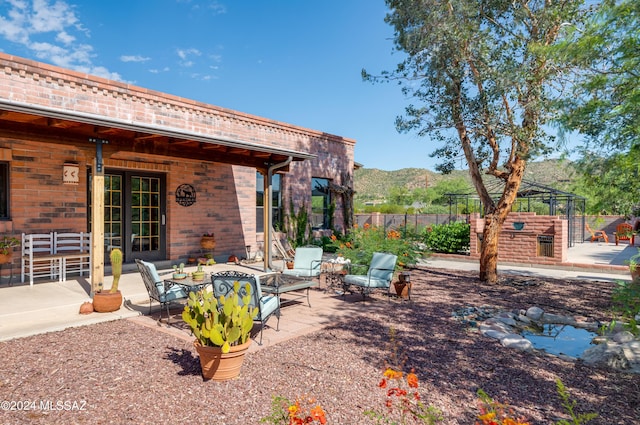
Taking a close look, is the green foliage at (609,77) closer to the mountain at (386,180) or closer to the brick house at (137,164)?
the brick house at (137,164)

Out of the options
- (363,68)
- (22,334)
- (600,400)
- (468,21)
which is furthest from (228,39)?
(600,400)

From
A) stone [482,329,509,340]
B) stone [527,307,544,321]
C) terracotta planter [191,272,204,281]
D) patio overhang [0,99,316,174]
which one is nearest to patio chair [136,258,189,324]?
terracotta planter [191,272,204,281]

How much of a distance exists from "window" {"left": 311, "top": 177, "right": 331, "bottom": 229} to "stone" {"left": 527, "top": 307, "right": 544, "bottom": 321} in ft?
27.6

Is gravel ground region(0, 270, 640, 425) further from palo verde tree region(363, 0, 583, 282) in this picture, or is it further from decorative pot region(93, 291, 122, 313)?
palo verde tree region(363, 0, 583, 282)

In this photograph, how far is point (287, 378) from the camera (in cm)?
349

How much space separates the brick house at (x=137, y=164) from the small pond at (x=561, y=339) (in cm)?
598

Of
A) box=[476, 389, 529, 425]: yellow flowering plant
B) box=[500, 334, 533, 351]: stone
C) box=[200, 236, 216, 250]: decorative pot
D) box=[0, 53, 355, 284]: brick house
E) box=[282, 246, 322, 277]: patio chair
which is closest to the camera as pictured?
box=[476, 389, 529, 425]: yellow flowering plant

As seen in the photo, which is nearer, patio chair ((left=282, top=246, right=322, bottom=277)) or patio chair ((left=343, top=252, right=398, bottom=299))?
patio chair ((left=343, top=252, right=398, bottom=299))

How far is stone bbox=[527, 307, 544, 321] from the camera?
596 cm

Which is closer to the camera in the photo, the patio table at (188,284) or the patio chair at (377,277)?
the patio table at (188,284)

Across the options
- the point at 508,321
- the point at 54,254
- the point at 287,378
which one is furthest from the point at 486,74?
the point at 54,254

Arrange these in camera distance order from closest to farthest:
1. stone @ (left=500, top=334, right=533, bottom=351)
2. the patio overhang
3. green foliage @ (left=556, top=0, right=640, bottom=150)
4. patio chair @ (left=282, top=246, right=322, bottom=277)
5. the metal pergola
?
1. green foliage @ (left=556, top=0, right=640, bottom=150)
2. stone @ (left=500, top=334, right=533, bottom=351)
3. the patio overhang
4. patio chair @ (left=282, top=246, right=322, bottom=277)
5. the metal pergola

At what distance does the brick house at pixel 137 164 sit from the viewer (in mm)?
5922

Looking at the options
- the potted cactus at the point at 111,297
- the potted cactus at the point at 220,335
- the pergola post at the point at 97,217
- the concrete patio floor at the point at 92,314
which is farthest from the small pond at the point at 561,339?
the pergola post at the point at 97,217
